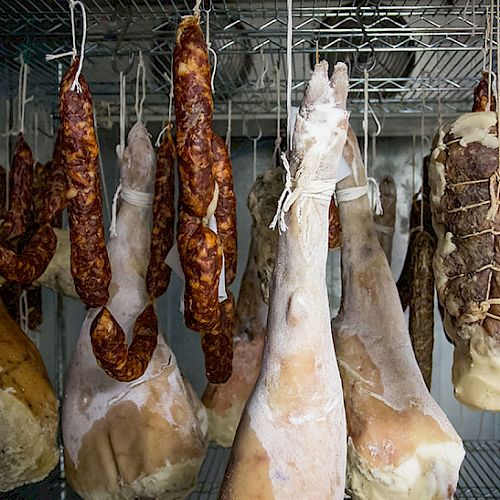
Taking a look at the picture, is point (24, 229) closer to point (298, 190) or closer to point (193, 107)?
point (193, 107)

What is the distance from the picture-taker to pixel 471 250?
136 cm

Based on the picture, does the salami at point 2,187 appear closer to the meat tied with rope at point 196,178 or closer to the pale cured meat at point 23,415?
the pale cured meat at point 23,415

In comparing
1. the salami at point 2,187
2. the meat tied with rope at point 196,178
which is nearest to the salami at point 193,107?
the meat tied with rope at point 196,178

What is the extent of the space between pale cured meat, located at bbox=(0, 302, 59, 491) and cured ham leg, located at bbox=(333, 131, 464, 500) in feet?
2.53

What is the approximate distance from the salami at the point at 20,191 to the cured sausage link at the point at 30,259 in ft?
0.41

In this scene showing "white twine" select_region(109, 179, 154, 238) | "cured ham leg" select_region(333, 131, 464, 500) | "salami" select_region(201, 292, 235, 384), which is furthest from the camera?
"white twine" select_region(109, 179, 154, 238)

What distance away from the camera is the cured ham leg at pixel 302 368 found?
1.19 meters

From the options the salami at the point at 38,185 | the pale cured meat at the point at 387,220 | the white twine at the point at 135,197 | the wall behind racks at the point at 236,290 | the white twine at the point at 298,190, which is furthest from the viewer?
the wall behind racks at the point at 236,290

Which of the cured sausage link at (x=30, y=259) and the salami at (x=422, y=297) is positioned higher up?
the cured sausage link at (x=30, y=259)

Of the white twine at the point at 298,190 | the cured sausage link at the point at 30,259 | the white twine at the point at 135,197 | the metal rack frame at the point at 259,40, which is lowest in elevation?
the cured sausage link at the point at 30,259

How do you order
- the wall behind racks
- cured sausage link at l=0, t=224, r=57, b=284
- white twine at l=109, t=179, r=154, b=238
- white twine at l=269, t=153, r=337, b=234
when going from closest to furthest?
white twine at l=269, t=153, r=337, b=234
cured sausage link at l=0, t=224, r=57, b=284
white twine at l=109, t=179, r=154, b=238
the wall behind racks

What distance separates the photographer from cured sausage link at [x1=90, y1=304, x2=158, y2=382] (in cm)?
148

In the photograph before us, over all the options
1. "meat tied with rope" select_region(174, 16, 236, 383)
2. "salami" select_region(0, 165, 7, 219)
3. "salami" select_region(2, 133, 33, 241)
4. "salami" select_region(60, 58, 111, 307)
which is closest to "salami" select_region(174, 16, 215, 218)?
"meat tied with rope" select_region(174, 16, 236, 383)

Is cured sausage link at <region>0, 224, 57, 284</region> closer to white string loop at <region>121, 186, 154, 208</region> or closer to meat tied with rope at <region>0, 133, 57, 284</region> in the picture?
meat tied with rope at <region>0, 133, 57, 284</region>
